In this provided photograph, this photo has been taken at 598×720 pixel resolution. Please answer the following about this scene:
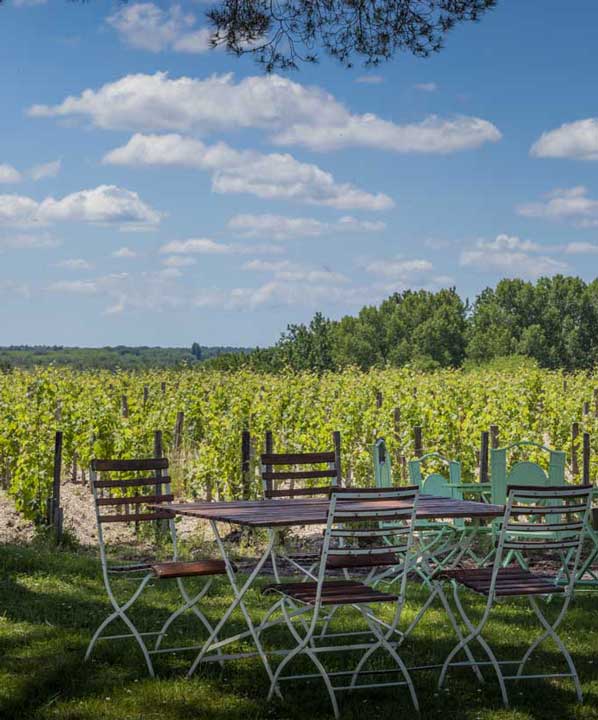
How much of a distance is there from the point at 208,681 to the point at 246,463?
485 centimetres

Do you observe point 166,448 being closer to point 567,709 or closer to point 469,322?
point 567,709

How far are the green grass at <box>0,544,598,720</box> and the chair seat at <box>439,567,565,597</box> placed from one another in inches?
16.1

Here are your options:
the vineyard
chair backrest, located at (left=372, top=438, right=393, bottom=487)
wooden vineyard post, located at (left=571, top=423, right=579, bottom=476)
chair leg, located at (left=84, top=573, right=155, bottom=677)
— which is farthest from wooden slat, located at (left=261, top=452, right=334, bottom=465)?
wooden vineyard post, located at (left=571, top=423, right=579, bottom=476)


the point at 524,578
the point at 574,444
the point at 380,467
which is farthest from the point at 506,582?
the point at 574,444

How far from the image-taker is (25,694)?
4039mm

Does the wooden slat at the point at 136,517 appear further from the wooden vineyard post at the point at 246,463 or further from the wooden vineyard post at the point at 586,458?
the wooden vineyard post at the point at 586,458

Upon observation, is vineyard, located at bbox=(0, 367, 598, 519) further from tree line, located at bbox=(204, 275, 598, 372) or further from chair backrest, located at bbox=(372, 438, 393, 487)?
tree line, located at bbox=(204, 275, 598, 372)

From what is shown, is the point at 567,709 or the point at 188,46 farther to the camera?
the point at 188,46

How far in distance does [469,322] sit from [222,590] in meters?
64.4

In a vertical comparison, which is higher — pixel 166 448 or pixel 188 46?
pixel 188 46

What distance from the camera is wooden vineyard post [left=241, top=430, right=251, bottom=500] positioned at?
8984 millimetres

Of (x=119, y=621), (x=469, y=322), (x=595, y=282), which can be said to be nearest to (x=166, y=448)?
(x=119, y=621)

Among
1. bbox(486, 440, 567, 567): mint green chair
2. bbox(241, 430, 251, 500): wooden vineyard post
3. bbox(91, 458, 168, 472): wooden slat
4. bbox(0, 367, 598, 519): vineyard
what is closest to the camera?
bbox(91, 458, 168, 472): wooden slat

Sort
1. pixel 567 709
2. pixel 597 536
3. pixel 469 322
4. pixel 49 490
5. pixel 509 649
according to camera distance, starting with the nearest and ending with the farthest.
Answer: pixel 567 709, pixel 509 649, pixel 597 536, pixel 49 490, pixel 469 322
